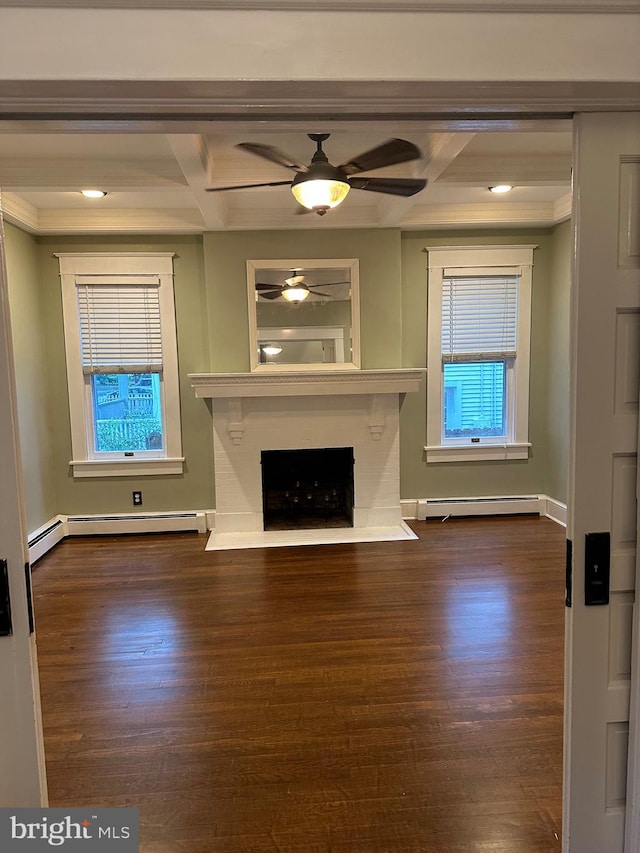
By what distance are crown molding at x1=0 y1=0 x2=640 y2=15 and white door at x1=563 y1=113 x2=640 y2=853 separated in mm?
213

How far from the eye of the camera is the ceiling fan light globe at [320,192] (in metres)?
2.62

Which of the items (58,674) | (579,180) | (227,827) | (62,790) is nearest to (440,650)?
(227,827)

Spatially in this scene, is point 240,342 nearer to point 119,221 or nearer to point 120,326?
point 120,326

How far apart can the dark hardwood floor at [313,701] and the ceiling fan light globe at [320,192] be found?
2.41 m

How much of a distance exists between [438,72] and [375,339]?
3493 mm

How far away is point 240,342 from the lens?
14.8ft

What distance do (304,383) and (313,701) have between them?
2709mm

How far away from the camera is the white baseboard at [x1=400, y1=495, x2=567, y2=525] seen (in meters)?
4.92

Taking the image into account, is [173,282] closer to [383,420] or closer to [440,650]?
[383,420]

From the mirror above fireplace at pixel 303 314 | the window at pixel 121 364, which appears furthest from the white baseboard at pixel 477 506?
the window at pixel 121 364

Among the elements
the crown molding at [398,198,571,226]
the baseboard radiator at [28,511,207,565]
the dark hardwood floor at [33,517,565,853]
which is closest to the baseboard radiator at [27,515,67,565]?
the baseboard radiator at [28,511,207,565]

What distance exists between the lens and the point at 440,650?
2.66 meters

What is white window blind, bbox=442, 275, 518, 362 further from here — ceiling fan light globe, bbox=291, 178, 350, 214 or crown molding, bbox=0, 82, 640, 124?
crown molding, bbox=0, 82, 640, 124

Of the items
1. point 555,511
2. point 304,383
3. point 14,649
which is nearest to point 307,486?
point 304,383
